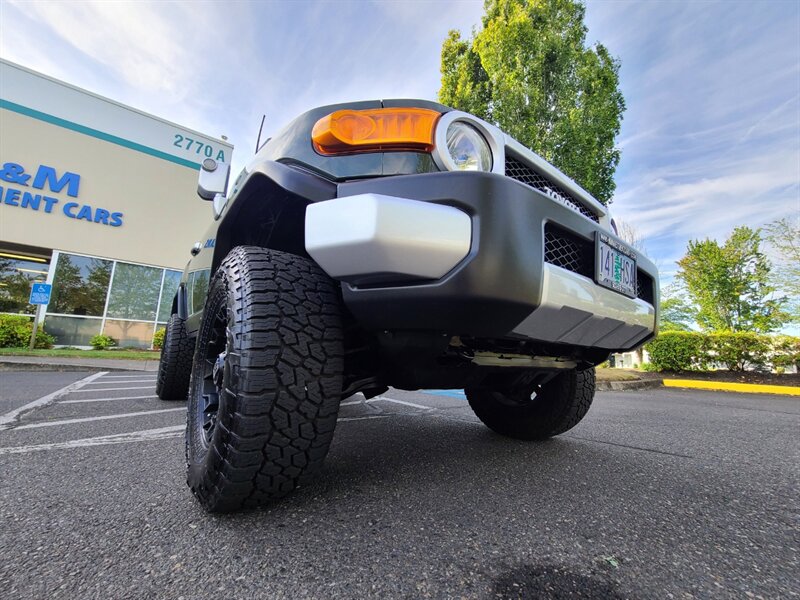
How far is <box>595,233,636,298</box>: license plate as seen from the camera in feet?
3.98

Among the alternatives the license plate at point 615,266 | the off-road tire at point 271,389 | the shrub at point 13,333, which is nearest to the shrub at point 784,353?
the license plate at point 615,266

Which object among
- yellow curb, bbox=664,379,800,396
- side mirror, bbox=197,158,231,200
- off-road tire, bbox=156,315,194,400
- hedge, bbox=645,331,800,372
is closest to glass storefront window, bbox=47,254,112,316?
off-road tire, bbox=156,315,194,400

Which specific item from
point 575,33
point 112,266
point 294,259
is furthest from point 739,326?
point 112,266

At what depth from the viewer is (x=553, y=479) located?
141cm

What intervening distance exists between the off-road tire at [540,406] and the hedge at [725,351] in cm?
996

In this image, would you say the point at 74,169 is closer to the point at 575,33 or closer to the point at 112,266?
the point at 112,266

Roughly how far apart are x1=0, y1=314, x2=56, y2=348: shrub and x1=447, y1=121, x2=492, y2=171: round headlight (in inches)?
524

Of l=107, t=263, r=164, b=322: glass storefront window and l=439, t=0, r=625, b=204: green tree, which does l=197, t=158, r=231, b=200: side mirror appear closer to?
l=439, t=0, r=625, b=204: green tree

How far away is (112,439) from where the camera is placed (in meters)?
1.88

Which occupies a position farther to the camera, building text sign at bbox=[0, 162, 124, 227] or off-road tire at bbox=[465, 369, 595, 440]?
building text sign at bbox=[0, 162, 124, 227]

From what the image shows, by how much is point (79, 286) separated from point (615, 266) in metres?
14.6


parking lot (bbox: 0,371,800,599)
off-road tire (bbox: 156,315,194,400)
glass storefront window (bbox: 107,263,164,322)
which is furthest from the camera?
glass storefront window (bbox: 107,263,164,322)

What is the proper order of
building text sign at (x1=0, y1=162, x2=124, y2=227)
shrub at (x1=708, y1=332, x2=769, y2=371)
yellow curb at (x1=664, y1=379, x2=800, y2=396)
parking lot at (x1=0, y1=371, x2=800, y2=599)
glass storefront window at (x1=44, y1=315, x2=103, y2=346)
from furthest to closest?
building text sign at (x1=0, y1=162, x2=124, y2=227), glass storefront window at (x1=44, y1=315, x2=103, y2=346), shrub at (x1=708, y1=332, x2=769, y2=371), yellow curb at (x1=664, y1=379, x2=800, y2=396), parking lot at (x1=0, y1=371, x2=800, y2=599)

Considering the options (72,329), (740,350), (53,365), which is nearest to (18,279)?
(72,329)
